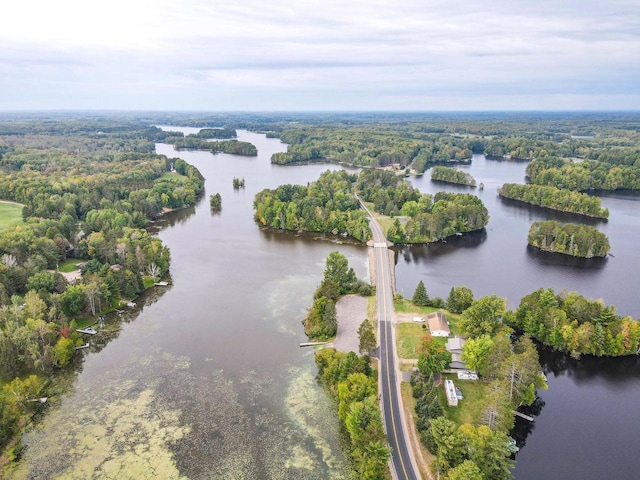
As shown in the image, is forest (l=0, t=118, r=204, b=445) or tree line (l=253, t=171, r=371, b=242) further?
tree line (l=253, t=171, r=371, b=242)

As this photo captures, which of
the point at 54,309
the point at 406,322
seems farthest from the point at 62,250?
the point at 406,322

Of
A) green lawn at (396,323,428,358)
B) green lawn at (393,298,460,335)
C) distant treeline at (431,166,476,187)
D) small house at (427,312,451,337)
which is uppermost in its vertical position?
distant treeline at (431,166,476,187)

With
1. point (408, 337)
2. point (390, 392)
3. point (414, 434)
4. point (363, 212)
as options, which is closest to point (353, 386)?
point (390, 392)

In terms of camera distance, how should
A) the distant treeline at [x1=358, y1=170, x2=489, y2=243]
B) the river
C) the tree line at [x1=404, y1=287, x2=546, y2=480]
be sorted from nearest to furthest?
the tree line at [x1=404, y1=287, x2=546, y2=480] < the river < the distant treeline at [x1=358, y1=170, x2=489, y2=243]

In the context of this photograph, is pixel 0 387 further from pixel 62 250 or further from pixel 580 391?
pixel 580 391

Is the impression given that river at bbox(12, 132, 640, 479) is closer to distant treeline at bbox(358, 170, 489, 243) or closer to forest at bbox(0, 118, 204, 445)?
forest at bbox(0, 118, 204, 445)

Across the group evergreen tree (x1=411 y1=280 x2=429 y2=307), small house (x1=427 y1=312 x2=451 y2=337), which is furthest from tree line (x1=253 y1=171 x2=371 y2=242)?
small house (x1=427 y1=312 x2=451 y2=337)
